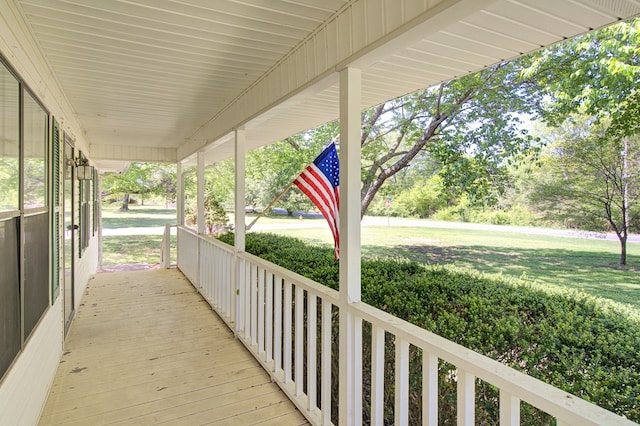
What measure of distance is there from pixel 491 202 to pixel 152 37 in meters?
5.16

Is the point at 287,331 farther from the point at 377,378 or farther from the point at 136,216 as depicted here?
the point at 136,216

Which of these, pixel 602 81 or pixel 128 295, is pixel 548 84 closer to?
pixel 602 81

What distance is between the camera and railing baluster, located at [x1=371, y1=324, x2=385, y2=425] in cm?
175

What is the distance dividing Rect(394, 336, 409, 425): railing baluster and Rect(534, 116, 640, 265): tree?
3366 millimetres

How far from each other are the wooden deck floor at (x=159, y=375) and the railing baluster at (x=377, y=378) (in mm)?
851

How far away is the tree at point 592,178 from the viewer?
140 inches

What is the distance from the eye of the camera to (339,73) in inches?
78.7

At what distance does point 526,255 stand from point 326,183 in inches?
205

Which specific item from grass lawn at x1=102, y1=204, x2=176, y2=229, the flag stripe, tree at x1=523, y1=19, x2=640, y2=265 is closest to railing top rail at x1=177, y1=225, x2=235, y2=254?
the flag stripe

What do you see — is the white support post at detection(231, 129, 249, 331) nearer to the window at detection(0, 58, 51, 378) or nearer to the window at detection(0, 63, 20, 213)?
the window at detection(0, 58, 51, 378)

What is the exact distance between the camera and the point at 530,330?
1.91 meters

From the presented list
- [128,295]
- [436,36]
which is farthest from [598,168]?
[128,295]

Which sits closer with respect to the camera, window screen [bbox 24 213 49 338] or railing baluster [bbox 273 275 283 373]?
window screen [bbox 24 213 49 338]

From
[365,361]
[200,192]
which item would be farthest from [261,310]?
[200,192]
